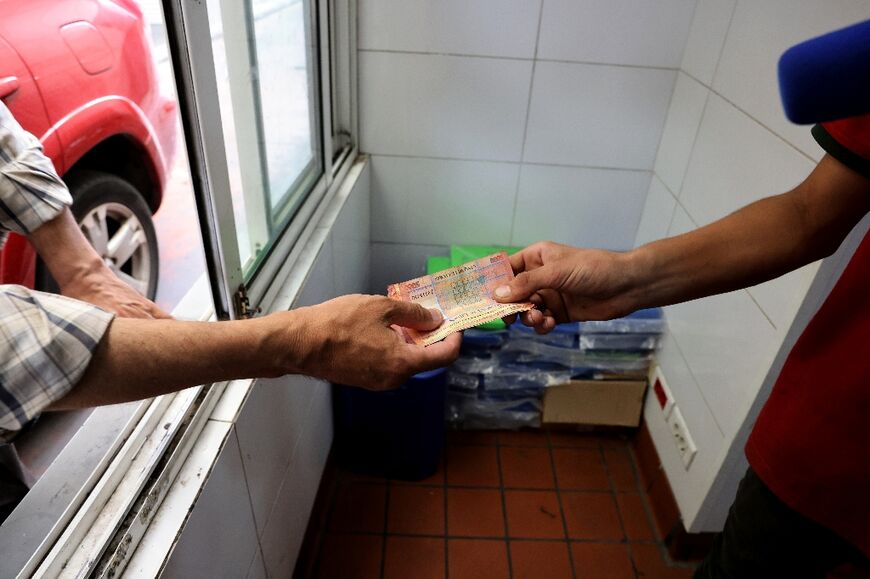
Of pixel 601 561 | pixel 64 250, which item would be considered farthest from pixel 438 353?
pixel 601 561

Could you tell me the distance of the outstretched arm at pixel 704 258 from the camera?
78 centimetres

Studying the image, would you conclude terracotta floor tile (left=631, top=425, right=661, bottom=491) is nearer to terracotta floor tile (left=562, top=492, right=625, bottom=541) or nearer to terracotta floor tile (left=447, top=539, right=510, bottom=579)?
terracotta floor tile (left=562, top=492, right=625, bottom=541)

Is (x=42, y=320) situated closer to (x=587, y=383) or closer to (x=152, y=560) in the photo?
(x=152, y=560)

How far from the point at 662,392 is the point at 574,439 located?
0.38 m

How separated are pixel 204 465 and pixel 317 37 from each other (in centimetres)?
120

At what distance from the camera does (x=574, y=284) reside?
39.5 inches

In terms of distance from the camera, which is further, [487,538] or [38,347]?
[487,538]

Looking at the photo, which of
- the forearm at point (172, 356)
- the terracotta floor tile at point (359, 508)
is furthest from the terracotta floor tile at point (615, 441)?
the forearm at point (172, 356)

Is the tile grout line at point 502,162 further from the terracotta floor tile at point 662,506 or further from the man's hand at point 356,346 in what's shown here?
the man's hand at point 356,346

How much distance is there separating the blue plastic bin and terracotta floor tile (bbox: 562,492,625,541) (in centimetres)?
45

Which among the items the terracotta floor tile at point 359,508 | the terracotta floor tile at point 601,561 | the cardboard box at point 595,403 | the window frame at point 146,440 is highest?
the window frame at point 146,440

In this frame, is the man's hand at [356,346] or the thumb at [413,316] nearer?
the man's hand at [356,346]

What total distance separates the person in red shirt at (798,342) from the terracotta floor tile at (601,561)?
56 cm

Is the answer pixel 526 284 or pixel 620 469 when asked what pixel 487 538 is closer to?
pixel 620 469
